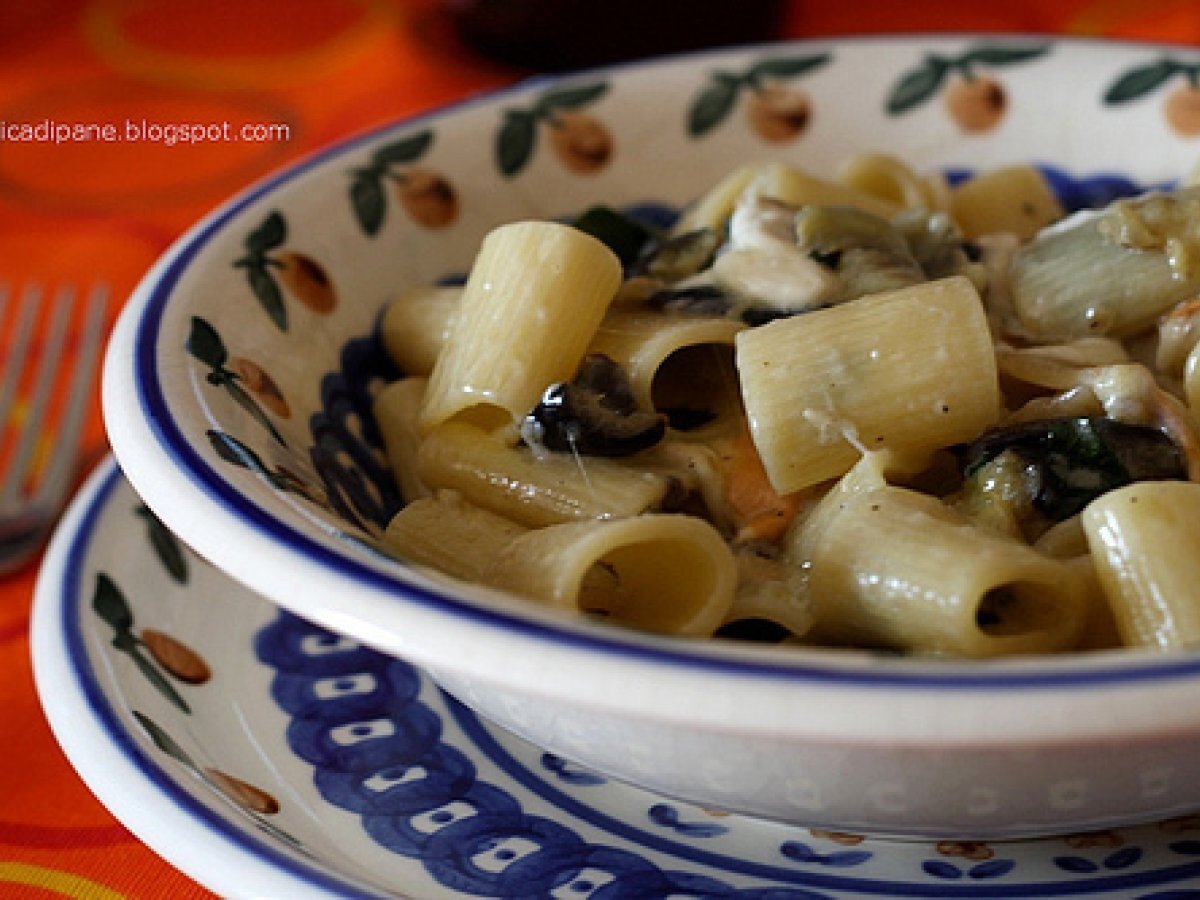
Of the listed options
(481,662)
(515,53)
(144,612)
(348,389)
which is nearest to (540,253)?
(348,389)

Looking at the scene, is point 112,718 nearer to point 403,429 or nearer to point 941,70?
point 403,429

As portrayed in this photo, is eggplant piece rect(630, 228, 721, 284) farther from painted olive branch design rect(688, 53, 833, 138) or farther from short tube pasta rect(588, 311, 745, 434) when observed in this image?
painted olive branch design rect(688, 53, 833, 138)

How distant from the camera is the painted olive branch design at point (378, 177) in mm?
2035

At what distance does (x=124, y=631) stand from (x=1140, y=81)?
1588 mm

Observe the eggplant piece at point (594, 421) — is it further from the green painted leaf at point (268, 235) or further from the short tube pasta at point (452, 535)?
the green painted leaf at point (268, 235)

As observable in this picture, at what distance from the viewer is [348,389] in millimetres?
1857

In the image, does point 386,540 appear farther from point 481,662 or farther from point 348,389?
point 481,662

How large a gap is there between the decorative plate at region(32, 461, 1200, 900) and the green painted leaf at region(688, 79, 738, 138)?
1011mm

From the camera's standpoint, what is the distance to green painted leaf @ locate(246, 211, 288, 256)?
182 cm

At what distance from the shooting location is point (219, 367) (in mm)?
1570

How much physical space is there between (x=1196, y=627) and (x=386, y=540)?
0.74m

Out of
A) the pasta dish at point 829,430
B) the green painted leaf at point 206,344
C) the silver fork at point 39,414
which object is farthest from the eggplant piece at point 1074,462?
the silver fork at point 39,414

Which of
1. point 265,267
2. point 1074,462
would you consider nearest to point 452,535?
point 265,267

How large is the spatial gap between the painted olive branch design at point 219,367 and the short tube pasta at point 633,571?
0.31 metres
